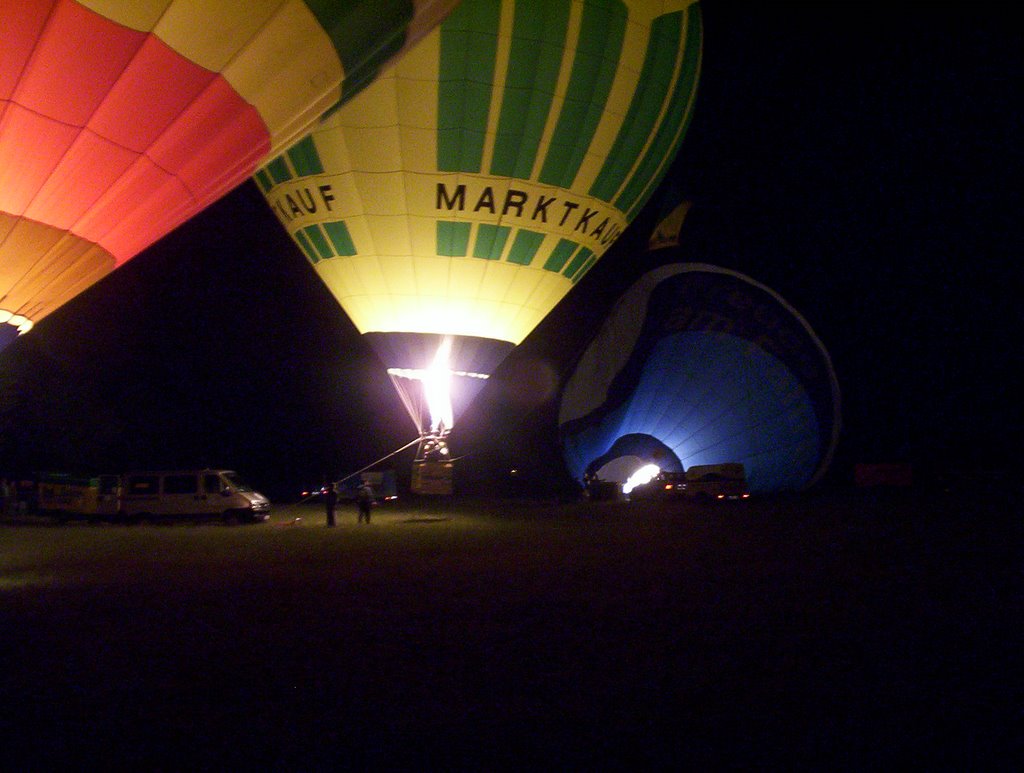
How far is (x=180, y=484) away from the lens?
1498 centimetres

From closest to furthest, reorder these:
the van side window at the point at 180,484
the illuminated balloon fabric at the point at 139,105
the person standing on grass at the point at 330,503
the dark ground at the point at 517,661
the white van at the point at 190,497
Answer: the dark ground at the point at 517,661 → the illuminated balloon fabric at the point at 139,105 → the person standing on grass at the point at 330,503 → the white van at the point at 190,497 → the van side window at the point at 180,484

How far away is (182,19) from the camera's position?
5.18 meters

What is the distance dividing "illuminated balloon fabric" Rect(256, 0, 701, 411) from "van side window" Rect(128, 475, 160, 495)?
5678 millimetres

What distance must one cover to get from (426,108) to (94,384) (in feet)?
84.3

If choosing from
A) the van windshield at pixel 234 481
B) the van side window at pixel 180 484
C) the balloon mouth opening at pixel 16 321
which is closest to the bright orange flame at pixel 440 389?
the van windshield at pixel 234 481

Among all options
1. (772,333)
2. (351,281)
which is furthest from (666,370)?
(351,281)

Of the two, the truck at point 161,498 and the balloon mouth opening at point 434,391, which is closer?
the balloon mouth opening at point 434,391

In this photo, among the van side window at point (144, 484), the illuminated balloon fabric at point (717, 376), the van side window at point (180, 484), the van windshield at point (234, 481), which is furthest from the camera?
the illuminated balloon fabric at point (717, 376)

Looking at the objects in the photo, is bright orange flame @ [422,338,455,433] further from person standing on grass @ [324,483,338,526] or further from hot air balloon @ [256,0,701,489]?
person standing on grass @ [324,483,338,526]

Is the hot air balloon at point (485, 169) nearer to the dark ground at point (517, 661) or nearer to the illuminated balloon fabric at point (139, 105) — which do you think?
the illuminated balloon fabric at point (139, 105)

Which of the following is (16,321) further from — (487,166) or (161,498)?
(161,498)

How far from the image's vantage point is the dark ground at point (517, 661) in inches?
117

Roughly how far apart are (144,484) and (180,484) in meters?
0.70

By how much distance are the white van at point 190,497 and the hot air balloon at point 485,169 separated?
4.10 metres
